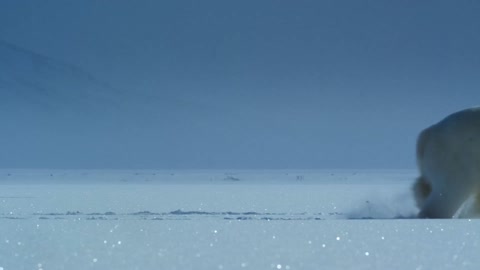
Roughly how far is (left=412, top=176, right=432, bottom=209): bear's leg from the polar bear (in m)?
0.25

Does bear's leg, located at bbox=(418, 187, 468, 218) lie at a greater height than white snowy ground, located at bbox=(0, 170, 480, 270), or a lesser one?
lesser

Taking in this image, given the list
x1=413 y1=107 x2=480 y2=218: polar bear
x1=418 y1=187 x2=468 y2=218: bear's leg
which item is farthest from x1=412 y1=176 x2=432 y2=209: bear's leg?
x1=418 y1=187 x2=468 y2=218: bear's leg

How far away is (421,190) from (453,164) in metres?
0.85

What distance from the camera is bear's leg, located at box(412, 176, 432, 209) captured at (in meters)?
14.4

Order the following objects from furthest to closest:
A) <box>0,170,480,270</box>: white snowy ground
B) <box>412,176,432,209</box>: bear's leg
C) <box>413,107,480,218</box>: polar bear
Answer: <box>412,176,432,209</box>: bear's leg
<box>413,107,480,218</box>: polar bear
<box>0,170,480,270</box>: white snowy ground

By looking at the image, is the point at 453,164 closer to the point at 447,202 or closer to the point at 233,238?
the point at 447,202

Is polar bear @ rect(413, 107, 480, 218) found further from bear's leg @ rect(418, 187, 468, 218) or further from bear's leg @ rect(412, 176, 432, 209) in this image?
bear's leg @ rect(412, 176, 432, 209)

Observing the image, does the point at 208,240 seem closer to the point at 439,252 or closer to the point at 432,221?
the point at 439,252

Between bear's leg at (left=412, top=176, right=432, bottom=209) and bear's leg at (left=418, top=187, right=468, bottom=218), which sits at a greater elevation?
bear's leg at (left=412, top=176, right=432, bottom=209)

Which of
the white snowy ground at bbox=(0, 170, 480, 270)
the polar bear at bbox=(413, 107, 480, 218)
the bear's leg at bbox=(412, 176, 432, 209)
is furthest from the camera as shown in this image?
the bear's leg at bbox=(412, 176, 432, 209)

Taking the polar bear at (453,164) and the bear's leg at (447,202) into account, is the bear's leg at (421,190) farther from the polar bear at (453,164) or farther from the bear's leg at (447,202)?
the bear's leg at (447,202)

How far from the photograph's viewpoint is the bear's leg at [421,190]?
47.3 ft

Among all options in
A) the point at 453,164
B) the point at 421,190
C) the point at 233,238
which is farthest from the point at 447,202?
the point at 233,238

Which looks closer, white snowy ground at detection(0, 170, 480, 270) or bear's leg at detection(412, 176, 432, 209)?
white snowy ground at detection(0, 170, 480, 270)
